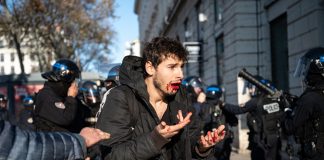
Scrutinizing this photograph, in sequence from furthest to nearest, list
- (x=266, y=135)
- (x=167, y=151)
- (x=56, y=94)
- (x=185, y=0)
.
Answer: (x=185, y=0)
(x=266, y=135)
(x=56, y=94)
(x=167, y=151)

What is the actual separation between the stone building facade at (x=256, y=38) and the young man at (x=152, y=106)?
6405 millimetres

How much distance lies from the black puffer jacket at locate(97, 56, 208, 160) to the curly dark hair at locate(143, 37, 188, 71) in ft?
0.52

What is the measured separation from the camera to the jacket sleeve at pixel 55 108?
500 cm

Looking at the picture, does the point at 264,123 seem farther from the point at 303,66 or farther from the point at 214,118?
the point at 303,66

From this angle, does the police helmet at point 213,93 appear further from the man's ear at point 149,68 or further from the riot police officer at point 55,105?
the man's ear at point 149,68

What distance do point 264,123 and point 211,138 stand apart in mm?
5774

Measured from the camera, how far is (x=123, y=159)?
2812 millimetres

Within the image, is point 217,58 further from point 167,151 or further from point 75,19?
point 167,151

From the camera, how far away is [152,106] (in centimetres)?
312

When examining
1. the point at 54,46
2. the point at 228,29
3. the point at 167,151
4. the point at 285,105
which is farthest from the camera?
the point at 54,46

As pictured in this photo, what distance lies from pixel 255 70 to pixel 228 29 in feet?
6.50

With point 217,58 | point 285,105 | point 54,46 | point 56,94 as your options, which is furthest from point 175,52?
point 54,46

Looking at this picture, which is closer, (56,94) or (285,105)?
(56,94)

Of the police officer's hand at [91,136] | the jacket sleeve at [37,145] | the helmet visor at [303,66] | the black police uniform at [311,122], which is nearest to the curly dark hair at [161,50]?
the police officer's hand at [91,136]
